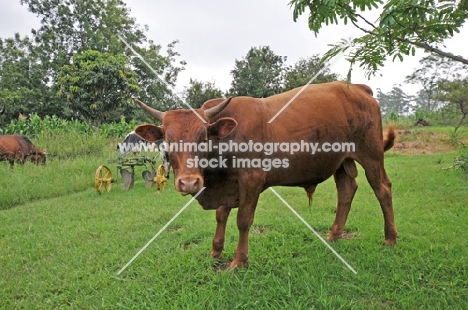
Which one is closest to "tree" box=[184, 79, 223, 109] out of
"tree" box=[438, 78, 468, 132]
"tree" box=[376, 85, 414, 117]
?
"tree" box=[438, 78, 468, 132]

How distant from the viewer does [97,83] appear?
60.7 ft

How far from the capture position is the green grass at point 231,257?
9.66ft

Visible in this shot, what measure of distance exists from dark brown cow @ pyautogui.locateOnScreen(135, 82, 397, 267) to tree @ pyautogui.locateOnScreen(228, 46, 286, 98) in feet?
91.5

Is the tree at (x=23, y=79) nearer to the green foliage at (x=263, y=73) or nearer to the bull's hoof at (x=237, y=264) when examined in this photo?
the green foliage at (x=263, y=73)

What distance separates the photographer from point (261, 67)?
3431 centimetres

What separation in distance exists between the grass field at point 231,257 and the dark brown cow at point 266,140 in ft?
1.29

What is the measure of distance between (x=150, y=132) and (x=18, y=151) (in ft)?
32.2

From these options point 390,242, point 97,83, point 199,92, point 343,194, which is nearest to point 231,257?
point 343,194

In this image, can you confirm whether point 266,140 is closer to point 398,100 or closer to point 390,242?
point 390,242

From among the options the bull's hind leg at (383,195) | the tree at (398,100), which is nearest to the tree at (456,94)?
the bull's hind leg at (383,195)

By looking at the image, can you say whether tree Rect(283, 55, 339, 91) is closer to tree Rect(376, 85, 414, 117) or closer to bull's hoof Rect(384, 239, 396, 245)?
bull's hoof Rect(384, 239, 396, 245)

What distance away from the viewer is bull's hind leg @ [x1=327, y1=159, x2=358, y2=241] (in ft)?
14.1

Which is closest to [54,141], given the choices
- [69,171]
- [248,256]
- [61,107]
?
[69,171]

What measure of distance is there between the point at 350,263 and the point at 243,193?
132 cm
